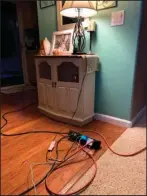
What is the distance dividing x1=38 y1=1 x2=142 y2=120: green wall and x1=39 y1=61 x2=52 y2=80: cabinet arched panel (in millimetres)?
348

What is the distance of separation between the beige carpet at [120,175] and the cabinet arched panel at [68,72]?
0.64 meters

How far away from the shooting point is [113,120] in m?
1.32

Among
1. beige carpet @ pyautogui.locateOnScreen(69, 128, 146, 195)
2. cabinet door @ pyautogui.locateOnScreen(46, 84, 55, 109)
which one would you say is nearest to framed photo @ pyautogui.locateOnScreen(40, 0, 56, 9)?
cabinet door @ pyautogui.locateOnScreen(46, 84, 55, 109)

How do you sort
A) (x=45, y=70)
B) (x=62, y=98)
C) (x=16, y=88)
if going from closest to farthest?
(x=62, y=98)
(x=45, y=70)
(x=16, y=88)

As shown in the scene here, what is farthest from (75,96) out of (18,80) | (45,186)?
(18,80)

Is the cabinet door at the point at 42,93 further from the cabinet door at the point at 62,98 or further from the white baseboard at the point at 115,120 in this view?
the white baseboard at the point at 115,120

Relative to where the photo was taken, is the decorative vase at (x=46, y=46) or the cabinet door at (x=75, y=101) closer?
the cabinet door at (x=75, y=101)

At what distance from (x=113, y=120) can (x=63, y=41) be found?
2.72 feet

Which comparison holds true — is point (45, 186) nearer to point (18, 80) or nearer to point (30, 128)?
point (30, 128)

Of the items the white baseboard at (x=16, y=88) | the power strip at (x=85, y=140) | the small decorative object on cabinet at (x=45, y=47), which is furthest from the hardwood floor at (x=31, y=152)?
the white baseboard at (x=16, y=88)

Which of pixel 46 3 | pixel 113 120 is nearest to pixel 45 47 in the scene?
pixel 46 3

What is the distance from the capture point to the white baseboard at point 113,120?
1261 millimetres

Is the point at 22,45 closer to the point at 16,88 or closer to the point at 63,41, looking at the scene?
the point at 16,88

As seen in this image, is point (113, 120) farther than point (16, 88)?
No
